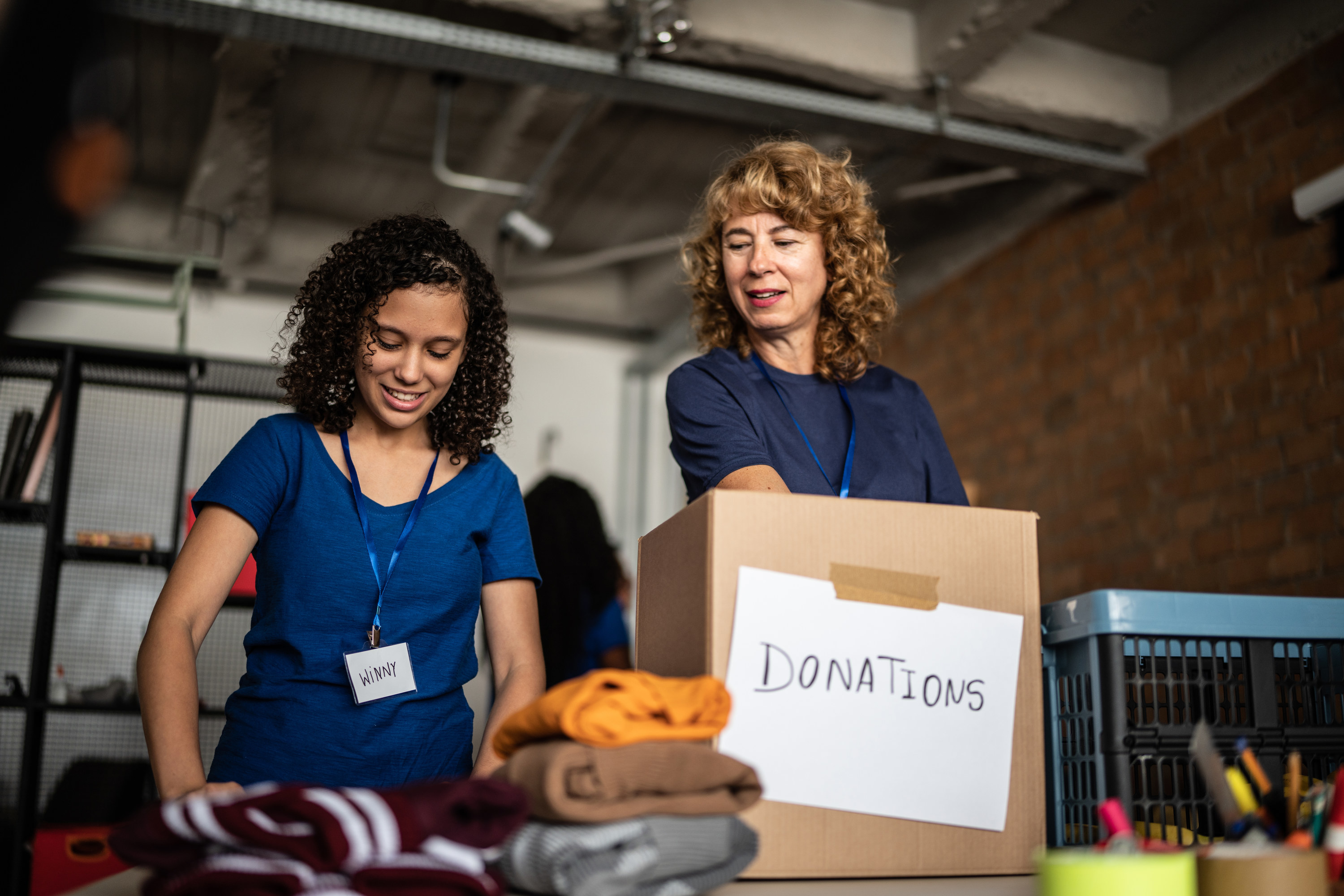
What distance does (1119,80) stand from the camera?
3.45 meters

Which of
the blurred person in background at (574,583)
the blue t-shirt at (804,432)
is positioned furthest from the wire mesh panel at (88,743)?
the blue t-shirt at (804,432)

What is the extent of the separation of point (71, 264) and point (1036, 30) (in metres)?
3.52

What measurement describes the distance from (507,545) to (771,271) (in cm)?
46

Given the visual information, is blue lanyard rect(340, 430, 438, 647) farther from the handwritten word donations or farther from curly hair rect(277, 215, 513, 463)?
the handwritten word donations

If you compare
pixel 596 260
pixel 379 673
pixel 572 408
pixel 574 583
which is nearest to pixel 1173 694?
pixel 379 673

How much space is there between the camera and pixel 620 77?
3.02 m

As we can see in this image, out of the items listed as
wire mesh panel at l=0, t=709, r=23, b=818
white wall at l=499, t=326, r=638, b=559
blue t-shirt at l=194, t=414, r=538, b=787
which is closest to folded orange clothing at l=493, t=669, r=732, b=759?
blue t-shirt at l=194, t=414, r=538, b=787

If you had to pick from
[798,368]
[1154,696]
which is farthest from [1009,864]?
[798,368]

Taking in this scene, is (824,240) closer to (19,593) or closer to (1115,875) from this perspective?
(1115,875)

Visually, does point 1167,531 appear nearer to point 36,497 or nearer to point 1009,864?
point 1009,864

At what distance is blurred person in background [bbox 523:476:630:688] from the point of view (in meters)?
3.01

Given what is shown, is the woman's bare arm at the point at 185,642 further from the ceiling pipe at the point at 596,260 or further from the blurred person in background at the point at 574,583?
the ceiling pipe at the point at 596,260

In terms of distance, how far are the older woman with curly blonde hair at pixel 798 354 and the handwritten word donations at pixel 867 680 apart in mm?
250

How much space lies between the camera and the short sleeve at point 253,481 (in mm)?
1109
